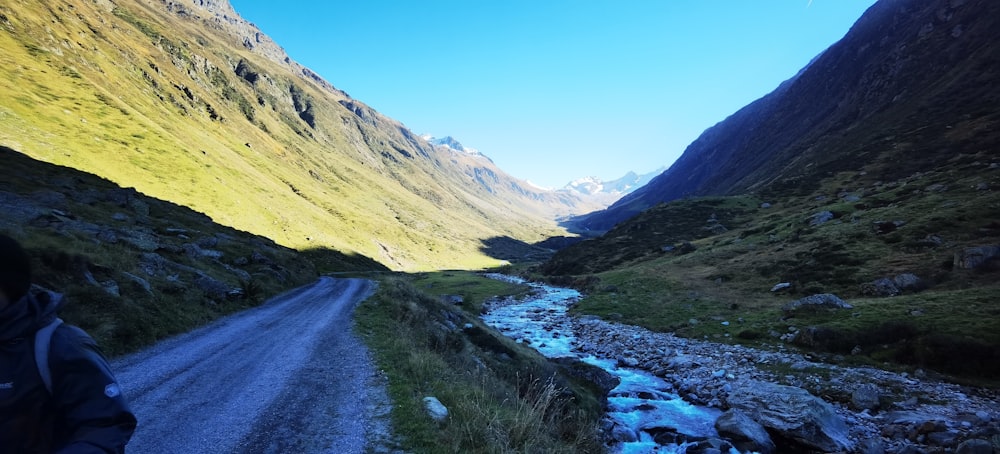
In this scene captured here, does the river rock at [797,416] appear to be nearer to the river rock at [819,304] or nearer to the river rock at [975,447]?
the river rock at [975,447]

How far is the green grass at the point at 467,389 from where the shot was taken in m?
8.91

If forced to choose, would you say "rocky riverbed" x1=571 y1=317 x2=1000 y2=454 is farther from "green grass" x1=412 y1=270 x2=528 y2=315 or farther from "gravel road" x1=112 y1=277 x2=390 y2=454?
"green grass" x1=412 y1=270 x2=528 y2=315

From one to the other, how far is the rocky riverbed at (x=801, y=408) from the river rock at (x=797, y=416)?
1.6 inches

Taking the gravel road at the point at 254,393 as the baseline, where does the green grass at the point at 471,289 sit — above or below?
below

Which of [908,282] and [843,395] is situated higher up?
[843,395]

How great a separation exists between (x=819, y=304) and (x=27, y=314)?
41728 millimetres

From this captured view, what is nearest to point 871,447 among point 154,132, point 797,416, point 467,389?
point 797,416

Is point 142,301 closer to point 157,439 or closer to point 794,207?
point 157,439

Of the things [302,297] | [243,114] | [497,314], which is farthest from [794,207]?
[243,114]

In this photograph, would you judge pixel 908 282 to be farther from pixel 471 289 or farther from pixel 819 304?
pixel 471 289

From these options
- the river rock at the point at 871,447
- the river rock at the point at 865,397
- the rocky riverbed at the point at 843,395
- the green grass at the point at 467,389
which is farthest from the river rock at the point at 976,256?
the green grass at the point at 467,389

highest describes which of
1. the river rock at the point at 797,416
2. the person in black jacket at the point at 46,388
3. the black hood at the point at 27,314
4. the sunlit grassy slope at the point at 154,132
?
the sunlit grassy slope at the point at 154,132

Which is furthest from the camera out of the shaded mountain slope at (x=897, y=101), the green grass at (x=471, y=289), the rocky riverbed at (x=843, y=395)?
the shaded mountain slope at (x=897, y=101)

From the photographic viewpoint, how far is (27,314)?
11.8ft
